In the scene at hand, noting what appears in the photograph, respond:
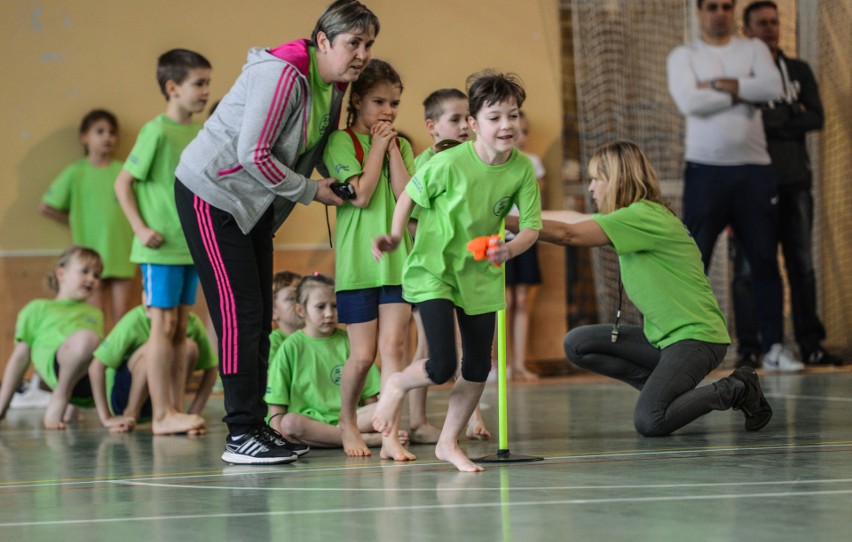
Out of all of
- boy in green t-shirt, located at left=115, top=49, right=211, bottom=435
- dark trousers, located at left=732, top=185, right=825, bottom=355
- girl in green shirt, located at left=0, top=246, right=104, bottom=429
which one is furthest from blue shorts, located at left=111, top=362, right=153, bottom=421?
dark trousers, located at left=732, top=185, right=825, bottom=355

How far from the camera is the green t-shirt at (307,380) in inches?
167

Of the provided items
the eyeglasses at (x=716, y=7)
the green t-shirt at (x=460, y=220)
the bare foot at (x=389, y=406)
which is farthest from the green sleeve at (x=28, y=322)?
the eyeglasses at (x=716, y=7)

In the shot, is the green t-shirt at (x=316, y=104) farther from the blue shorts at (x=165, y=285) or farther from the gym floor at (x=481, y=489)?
the blue shorts at (x=165, y=285)

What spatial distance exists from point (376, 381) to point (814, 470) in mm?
1899

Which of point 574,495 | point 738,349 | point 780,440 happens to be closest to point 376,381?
point 780,440

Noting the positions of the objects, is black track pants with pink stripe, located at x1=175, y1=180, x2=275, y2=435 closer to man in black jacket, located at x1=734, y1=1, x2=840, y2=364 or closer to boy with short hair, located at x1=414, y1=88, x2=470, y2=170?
boy with short hair, located at x1=414, y1=88, x2=470, y2=170

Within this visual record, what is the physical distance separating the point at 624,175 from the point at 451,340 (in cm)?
121

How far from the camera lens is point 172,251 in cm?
498

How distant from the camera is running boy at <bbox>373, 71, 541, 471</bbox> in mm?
3318

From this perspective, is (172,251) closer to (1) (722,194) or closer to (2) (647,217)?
(2) (647,217)

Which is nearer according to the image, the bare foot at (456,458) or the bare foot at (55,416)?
the bare foot at (456,458)

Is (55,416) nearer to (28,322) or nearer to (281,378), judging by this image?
(28,322)

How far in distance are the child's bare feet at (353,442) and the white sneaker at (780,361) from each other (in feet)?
12.3

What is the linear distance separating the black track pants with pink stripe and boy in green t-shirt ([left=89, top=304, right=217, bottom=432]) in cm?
157
